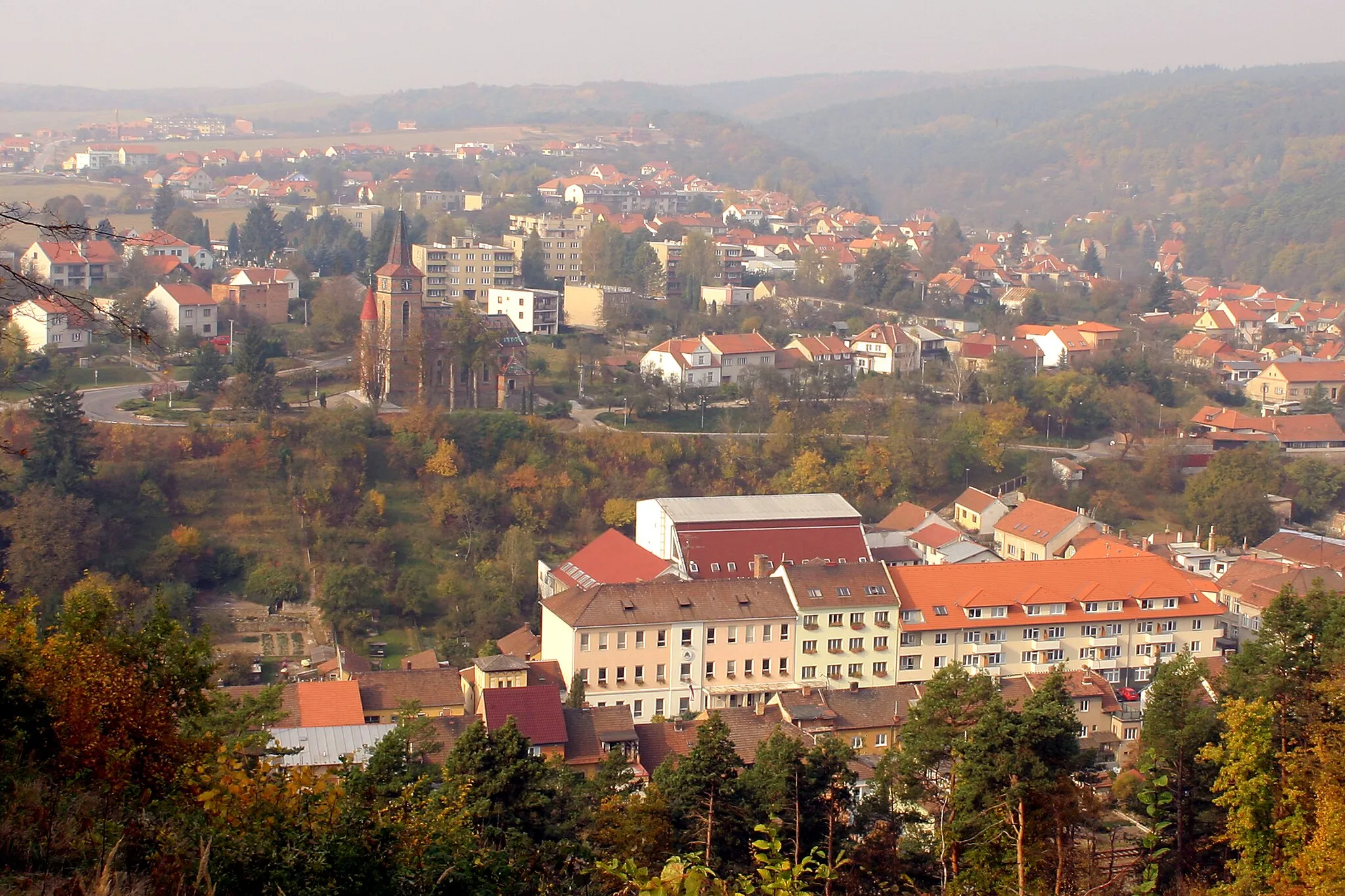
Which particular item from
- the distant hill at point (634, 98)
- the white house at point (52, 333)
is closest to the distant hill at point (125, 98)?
the distant hill at point (634, 98)

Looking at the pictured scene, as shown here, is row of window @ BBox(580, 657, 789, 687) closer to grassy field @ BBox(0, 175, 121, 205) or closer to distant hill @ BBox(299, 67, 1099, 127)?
grassy field @ BBox(0, 175, 121, 205)

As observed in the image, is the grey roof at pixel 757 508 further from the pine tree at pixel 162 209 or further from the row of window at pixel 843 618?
the pine tree at pixel 162 209

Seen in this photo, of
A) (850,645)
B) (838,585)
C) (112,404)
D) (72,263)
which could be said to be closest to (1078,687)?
(850,645)

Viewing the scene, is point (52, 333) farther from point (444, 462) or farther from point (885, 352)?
point (885, 352)

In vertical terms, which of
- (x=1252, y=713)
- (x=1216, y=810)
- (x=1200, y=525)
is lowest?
(x=1200, y=525)

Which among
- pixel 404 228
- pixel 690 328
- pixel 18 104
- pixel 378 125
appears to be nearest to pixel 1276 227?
pixel 690 328

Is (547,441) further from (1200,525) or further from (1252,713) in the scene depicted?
(1252,713)
